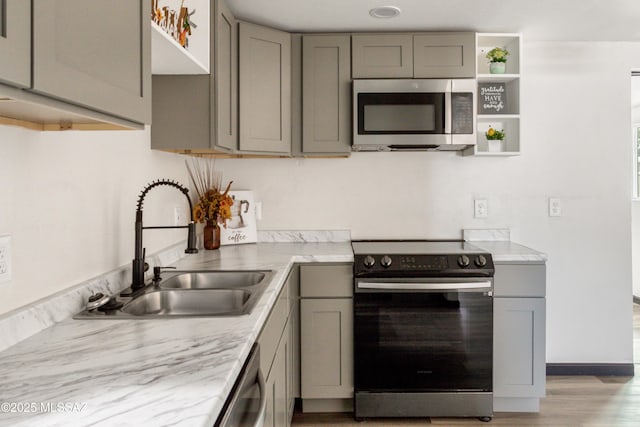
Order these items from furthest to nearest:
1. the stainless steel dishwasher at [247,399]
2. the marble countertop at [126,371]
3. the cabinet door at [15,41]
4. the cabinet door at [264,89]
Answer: the cabinet door at [264,89] < the stainless steel dishwasher at [247,399] < the marble countertop at [126,371] < the cabinet door at [15,41]

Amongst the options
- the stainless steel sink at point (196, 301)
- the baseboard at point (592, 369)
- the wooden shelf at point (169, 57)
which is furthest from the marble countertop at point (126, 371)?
the baseboard at point (592, 369)

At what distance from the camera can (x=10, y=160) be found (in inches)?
47.1

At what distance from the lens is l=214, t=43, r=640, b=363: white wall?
3012 millimetres

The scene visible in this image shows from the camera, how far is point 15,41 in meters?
0.64

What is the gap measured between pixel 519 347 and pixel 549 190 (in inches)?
42.7

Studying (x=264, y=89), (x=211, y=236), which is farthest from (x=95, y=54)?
(x=211, y=236)

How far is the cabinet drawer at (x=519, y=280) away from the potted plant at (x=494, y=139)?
0.75m

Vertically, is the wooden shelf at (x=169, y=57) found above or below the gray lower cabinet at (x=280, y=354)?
above

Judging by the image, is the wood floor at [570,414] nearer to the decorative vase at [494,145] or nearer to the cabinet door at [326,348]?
the cabinet door at [326,348]

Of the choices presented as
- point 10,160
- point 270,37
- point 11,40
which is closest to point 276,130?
point 270,37

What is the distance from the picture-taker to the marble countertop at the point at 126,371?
0.77 meters

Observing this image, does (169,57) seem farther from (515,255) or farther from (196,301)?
(515,255)

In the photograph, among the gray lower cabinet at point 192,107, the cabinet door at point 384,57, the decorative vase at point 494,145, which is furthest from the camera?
the decorative vase at point 494,145

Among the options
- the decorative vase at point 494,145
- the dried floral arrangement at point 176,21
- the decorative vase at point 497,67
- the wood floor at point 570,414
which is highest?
the decorative vase at point 497,67
